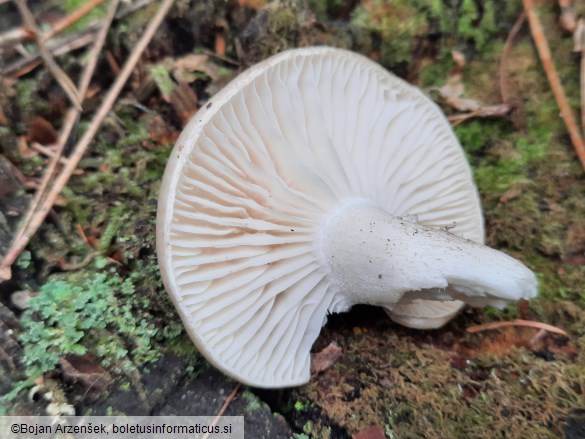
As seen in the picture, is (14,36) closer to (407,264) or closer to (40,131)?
(40,131)

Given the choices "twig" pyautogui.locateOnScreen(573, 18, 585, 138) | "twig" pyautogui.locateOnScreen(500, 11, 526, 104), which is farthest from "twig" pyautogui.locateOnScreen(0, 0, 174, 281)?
"twig" pyautogui.locateOnScreen(573, 18, 585, 138)

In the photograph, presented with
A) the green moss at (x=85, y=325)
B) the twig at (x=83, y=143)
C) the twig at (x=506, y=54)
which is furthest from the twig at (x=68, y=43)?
the twig at (x=506, y=54)

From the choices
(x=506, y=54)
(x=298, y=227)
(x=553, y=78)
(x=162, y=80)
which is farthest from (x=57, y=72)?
(x=553, y=78)

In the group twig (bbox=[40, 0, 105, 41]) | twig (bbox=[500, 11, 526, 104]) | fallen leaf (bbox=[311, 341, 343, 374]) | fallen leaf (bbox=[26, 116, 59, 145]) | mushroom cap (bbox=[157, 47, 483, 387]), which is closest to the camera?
mushroom cap (bbox=[157, 47, 483, 387])

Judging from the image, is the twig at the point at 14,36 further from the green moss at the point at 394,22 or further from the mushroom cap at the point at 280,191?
the green moss at the point at 394,22

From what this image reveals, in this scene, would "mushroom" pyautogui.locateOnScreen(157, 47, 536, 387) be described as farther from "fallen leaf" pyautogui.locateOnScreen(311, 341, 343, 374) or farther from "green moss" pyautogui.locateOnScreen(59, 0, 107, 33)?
"green moss" pyautogui.locateOnScreen(59, 0, 107, 33)
